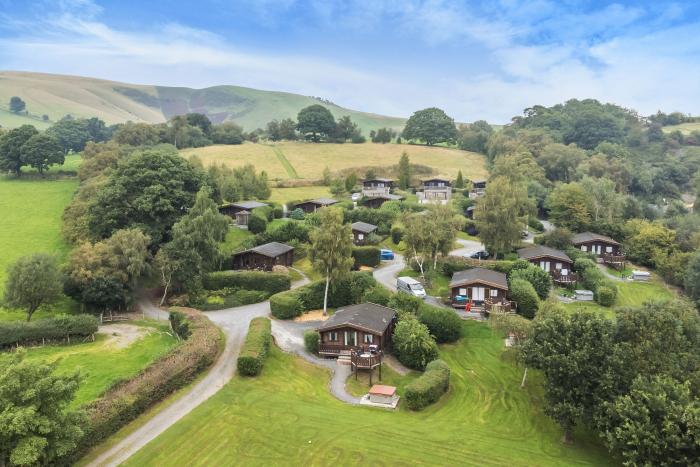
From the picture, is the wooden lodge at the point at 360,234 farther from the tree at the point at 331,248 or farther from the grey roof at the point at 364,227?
the tree at the point at 331,248

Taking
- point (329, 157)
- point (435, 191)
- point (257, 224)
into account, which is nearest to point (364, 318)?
point (257, 224)

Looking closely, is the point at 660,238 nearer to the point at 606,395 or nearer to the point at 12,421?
the point at 606,395

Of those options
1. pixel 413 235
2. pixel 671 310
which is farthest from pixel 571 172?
pixel 671 310

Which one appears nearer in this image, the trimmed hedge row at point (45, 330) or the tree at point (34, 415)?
the tree at point (34, 415)

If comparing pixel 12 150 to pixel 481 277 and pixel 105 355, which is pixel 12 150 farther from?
pixel 481 277

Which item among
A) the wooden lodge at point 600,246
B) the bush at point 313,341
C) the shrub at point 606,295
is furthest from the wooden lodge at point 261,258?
the wooden lodge at point 600,246
